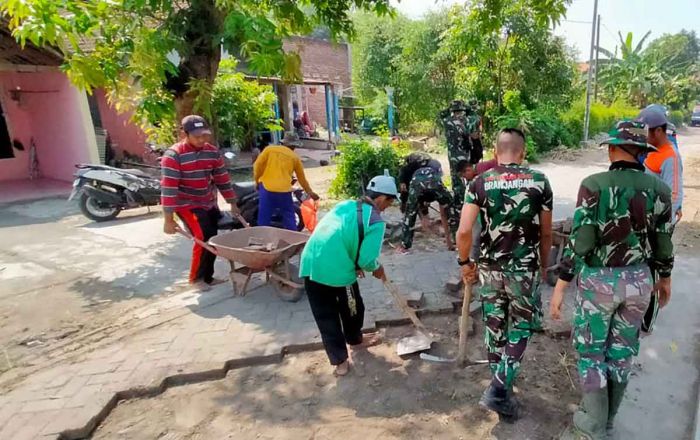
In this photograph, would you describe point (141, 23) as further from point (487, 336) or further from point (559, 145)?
point (559, 145)

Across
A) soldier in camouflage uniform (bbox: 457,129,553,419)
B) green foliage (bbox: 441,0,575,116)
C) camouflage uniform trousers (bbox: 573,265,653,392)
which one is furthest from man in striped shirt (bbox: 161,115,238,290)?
green foliage (bbox: 441,0,575,116)

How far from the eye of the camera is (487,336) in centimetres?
289

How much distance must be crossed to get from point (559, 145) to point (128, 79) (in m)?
13.7

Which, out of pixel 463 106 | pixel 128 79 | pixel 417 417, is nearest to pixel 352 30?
pixel 463 106

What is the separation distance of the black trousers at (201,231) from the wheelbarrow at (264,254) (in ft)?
0.56

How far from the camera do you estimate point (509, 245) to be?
2.67 meters

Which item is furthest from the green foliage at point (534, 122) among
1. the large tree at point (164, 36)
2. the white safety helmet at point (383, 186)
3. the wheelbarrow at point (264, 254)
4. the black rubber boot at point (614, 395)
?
the black rubber boot at point (614, 395)

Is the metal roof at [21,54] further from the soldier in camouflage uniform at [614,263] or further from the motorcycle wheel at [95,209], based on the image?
the soldier in camouflage uniform at [614,263]

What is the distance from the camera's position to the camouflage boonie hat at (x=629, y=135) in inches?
90.2

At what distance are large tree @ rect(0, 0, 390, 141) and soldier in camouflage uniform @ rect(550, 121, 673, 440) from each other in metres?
2.69

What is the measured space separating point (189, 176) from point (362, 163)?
427 cm

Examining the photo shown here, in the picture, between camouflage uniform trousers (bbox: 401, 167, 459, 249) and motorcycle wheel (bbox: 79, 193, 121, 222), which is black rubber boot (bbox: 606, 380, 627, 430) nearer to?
camouflage uniform trousers (bbox: 401, 167, 459, 249)

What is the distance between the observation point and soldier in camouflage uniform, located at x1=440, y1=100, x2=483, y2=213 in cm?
589

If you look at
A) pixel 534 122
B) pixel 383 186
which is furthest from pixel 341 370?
pixel 534 122
